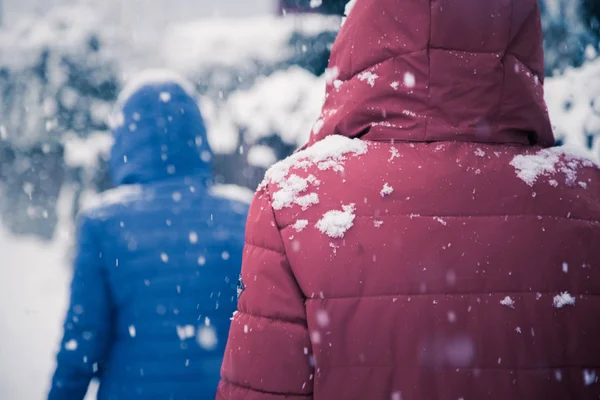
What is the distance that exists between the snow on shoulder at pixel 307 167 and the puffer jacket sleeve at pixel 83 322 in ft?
3.35

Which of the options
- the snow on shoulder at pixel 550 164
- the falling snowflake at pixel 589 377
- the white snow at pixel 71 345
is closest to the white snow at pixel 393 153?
the snow on shoulder at pixel 550 164

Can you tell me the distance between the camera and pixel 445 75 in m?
1.08

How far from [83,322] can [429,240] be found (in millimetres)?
1394

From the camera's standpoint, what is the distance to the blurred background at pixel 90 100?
7805mm

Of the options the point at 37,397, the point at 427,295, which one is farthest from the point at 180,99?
the point at 37,397

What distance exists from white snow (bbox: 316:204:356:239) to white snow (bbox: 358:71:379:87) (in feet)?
1.00

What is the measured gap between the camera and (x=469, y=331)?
3.26 ft

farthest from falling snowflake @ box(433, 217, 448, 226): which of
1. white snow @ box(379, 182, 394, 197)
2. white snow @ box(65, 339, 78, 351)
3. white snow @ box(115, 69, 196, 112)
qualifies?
white snow @ box(115, 69, 196, 112)

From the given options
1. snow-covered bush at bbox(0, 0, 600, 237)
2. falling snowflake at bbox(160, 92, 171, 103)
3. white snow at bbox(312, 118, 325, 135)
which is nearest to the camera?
white snow at bbox(312, 118, 325, 135)

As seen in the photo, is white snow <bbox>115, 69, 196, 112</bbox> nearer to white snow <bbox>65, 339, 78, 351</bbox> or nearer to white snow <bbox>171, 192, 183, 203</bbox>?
white snow <bbox>171, 192, 183, 203</bbox>

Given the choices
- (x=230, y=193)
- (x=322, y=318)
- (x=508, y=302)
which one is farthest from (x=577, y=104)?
(x=322, y=318)

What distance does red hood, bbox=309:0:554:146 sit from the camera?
1079mm

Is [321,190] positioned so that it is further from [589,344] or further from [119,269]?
[119,269]

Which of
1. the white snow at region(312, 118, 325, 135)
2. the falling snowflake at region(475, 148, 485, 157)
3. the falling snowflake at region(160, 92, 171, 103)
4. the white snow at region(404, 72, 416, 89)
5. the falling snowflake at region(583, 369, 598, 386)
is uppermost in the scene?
the falling snowflake at region(160, 92, 171, 103)
